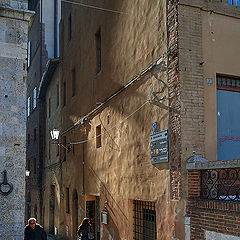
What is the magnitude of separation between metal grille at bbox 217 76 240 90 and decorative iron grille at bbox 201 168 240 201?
7.05ft

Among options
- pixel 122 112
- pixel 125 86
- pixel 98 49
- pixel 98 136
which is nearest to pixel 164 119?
pixel 125 86

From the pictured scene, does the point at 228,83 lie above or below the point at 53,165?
above

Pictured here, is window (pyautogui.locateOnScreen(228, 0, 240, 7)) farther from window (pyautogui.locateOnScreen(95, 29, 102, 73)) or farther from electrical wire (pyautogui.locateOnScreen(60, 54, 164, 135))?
window (pyautogui.locateOnScreen(95, 29, 102, 73))

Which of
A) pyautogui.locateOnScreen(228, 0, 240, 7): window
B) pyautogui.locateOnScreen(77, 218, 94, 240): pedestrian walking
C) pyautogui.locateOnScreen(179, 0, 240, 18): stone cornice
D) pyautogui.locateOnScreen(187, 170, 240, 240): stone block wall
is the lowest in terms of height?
pyautogui.locateOnScreen(77, 218, 94, 240): pedestrian walking

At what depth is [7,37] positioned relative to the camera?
8492 mm

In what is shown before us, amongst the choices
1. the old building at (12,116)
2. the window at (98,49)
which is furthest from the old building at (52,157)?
the old building at (12,116)

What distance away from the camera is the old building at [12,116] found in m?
8.14

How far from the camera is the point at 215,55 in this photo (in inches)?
341

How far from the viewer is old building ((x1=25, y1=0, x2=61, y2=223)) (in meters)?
24.8

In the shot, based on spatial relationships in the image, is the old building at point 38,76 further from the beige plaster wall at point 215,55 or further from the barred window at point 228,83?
the beige plaster wall at point 215,55

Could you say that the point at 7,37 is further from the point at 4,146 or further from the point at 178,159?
the point at 178,159

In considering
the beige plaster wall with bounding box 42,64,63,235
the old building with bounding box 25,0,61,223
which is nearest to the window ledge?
the beige plaster wall with bounding box 42,64,63,235

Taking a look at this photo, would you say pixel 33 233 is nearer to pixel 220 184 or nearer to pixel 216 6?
pixel 220 184

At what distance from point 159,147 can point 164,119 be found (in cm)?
64
